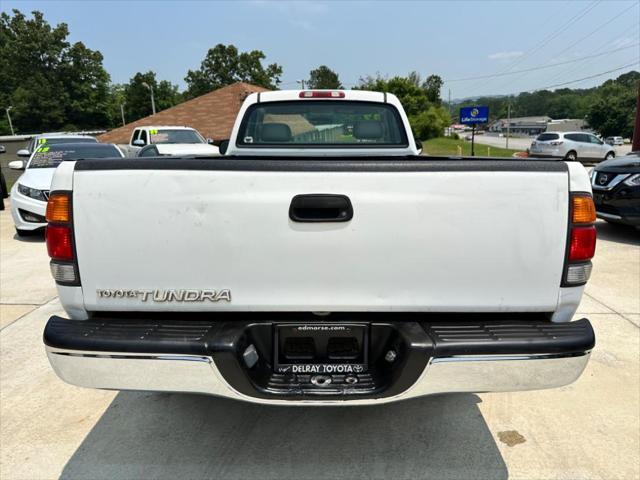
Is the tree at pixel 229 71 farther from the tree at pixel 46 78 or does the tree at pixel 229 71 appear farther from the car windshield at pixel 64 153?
the car windshield at pixel 64 153

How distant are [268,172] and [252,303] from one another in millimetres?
571

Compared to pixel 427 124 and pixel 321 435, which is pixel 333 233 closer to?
pixel 321 435

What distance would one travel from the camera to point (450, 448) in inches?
101

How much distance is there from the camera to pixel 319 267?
1.96 metres

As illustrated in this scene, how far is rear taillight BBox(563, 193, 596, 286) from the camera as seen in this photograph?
195 centimetres

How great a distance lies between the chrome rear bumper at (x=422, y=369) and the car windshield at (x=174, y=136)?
1496cm

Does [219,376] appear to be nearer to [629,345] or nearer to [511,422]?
[511,422]

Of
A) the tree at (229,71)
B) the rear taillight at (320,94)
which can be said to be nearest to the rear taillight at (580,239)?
the rear taillight at (320,94)

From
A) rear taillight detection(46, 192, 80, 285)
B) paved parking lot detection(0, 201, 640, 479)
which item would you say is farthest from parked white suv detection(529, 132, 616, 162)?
rear taillight detection(46, 192, 80, 285)

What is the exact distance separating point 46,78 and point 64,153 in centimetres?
8230

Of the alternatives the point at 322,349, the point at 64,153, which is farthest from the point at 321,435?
the point at 64,153

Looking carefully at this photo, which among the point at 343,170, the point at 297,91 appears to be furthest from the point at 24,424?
the point at 297,91

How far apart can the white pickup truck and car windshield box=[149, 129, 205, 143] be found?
14826mm

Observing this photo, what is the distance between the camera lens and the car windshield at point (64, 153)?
8.48m
